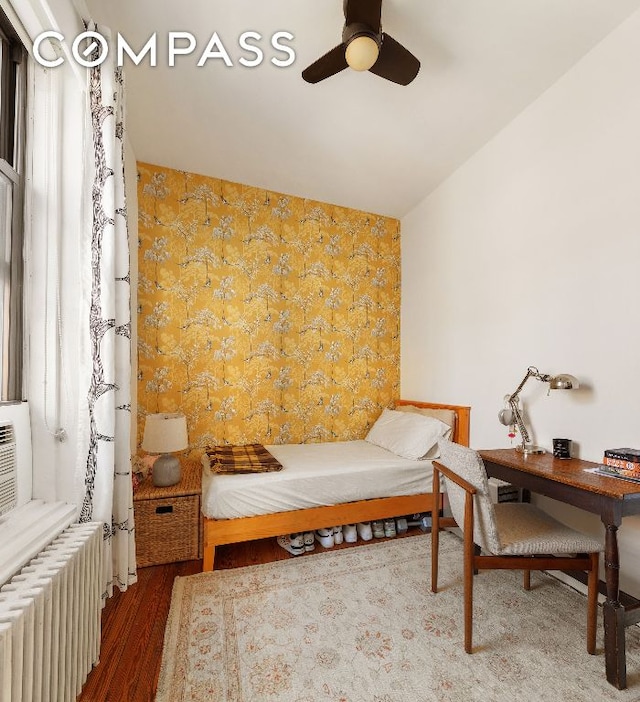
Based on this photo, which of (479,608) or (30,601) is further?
(479,608)

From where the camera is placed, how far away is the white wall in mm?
1883

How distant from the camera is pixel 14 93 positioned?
147 centimetres

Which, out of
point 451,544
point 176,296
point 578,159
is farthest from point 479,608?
point 176,296

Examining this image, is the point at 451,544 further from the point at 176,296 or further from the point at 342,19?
the point at 342,19

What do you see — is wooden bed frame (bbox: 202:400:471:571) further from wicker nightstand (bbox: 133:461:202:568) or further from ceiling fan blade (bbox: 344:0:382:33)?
ceiling fan blade (bbox: 344:0:382:33)

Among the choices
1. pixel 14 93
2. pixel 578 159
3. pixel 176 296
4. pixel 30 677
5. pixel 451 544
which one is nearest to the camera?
pixel 30 677

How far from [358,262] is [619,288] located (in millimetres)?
2224

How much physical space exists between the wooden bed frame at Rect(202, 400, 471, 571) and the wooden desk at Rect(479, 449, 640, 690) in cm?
60

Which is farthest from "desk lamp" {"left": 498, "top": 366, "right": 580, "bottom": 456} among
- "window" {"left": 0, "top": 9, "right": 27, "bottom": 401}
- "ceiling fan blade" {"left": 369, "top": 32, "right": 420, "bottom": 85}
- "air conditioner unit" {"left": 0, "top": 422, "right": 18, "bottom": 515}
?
"window" {"left": 0, "top": 9, "right": 27, "bottom": 401}

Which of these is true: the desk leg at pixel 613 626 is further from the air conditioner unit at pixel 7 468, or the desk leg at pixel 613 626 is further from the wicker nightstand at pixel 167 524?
the air conditioner unit at pixel 7 468

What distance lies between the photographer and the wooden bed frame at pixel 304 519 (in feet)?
7.36

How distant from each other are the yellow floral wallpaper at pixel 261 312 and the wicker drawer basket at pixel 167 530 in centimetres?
80

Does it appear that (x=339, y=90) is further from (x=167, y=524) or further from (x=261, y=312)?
(x=167, y=524)

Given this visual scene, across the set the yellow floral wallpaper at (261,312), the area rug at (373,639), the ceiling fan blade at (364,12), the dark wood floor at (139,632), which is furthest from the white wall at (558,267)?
the dark wood floor at (139,632)
